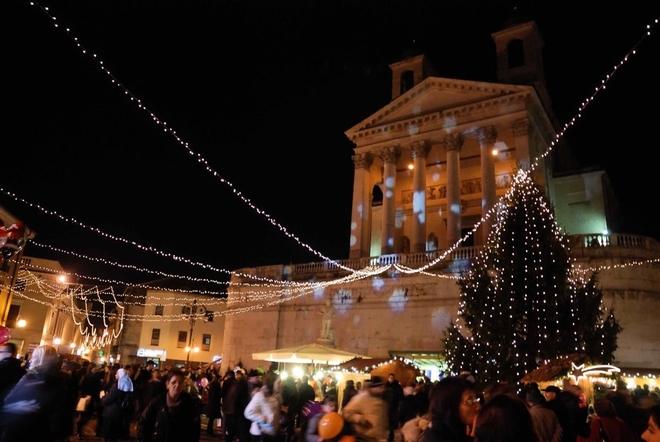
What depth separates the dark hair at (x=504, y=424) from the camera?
3100 millimetres

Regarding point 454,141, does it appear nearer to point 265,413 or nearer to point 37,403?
point 265,413

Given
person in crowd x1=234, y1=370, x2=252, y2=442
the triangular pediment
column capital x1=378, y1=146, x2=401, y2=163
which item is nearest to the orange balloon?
person in crowd x1=234, y1=370, x2=252, y2=442

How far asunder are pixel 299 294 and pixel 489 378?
1307 centimetres

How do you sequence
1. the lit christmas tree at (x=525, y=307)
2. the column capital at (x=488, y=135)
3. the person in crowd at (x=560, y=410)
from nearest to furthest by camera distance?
the person in crowd at (x=560, y=410) < the lit christmas tree at (x=525, y=307) < the column capital at (x=488, y=135)

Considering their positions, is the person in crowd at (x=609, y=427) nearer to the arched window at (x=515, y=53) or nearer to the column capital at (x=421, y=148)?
the column capital at (x=421, y=148)

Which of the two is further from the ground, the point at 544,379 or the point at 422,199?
the point at 422,199

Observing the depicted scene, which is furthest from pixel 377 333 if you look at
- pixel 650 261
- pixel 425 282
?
pixel 650 261

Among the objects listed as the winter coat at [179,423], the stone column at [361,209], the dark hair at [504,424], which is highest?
the stone column at [361,209]

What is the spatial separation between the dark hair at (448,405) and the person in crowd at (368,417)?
70cm

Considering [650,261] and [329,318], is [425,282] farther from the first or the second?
[650,261]

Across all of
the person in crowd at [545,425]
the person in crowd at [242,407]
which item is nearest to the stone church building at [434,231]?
the person in crowd at [242,407]

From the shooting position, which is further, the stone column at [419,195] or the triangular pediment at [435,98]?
the triangular pediment at [435,98]

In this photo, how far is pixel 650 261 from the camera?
65.9 ft

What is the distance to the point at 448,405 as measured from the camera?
138 inches
